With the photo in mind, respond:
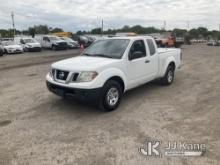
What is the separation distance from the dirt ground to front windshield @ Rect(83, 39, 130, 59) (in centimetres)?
134

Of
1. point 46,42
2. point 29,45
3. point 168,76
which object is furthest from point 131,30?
point 168,76

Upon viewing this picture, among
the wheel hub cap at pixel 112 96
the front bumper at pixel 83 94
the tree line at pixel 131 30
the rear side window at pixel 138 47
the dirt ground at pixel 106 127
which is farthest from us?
the tree line at pixel 131 30

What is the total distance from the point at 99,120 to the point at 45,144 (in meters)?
1.44

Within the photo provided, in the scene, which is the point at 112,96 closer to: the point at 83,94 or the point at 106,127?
the point at 83,94

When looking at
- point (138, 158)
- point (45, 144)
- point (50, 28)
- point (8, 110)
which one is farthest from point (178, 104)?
point (50, 28)

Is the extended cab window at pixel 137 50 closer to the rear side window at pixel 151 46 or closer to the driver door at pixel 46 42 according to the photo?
the rear side window at pixel 151 46

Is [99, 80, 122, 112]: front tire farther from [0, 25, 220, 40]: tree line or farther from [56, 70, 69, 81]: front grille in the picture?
[0, 25, 220, 40]: tree line

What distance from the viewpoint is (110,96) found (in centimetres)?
593

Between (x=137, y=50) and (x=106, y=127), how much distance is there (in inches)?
107

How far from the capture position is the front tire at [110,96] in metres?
5.71

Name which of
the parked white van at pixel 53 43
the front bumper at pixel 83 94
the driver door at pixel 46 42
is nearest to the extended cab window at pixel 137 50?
the front bumper at pixel 83 94

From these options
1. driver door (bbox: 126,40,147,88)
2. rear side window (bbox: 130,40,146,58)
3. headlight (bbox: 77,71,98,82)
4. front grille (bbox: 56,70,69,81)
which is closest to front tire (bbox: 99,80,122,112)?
headlight (bbox: 77,71,98,82)

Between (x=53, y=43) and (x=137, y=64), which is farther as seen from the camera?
(x=53, y=43)

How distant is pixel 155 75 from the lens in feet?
25.5
